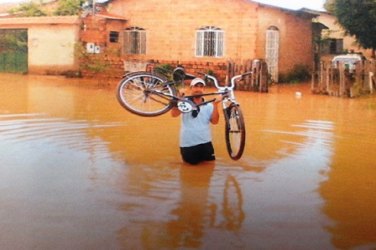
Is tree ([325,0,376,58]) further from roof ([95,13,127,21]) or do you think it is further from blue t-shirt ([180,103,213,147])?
blue t-shirt ([180,103,213,147])

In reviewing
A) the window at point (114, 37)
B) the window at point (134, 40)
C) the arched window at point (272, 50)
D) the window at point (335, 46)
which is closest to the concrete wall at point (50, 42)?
the window at point (114, 37)

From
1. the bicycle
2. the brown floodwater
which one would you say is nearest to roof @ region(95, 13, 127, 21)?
the brown floodwater

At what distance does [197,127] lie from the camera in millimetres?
8250

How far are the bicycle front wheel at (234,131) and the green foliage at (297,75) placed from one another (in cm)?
1805

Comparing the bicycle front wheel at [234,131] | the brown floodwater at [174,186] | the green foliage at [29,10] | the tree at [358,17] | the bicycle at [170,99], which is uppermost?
the green foliage at [29,10]

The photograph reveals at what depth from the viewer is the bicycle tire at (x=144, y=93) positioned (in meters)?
8.44

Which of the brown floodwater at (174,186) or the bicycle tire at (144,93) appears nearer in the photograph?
the brown floodwater at (174,186)

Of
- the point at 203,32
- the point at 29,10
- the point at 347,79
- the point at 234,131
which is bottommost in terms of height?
the point at 234,131

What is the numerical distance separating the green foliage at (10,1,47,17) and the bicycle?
992 inches

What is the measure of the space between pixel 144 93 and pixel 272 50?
1773 cm

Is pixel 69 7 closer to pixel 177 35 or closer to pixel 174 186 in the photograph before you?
pixel 177 35

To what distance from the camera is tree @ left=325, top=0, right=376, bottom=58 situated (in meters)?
23.2

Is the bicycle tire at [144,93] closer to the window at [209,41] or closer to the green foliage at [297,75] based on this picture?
the window at [209,41]

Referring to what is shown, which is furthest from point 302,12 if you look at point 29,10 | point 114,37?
point 29,10
